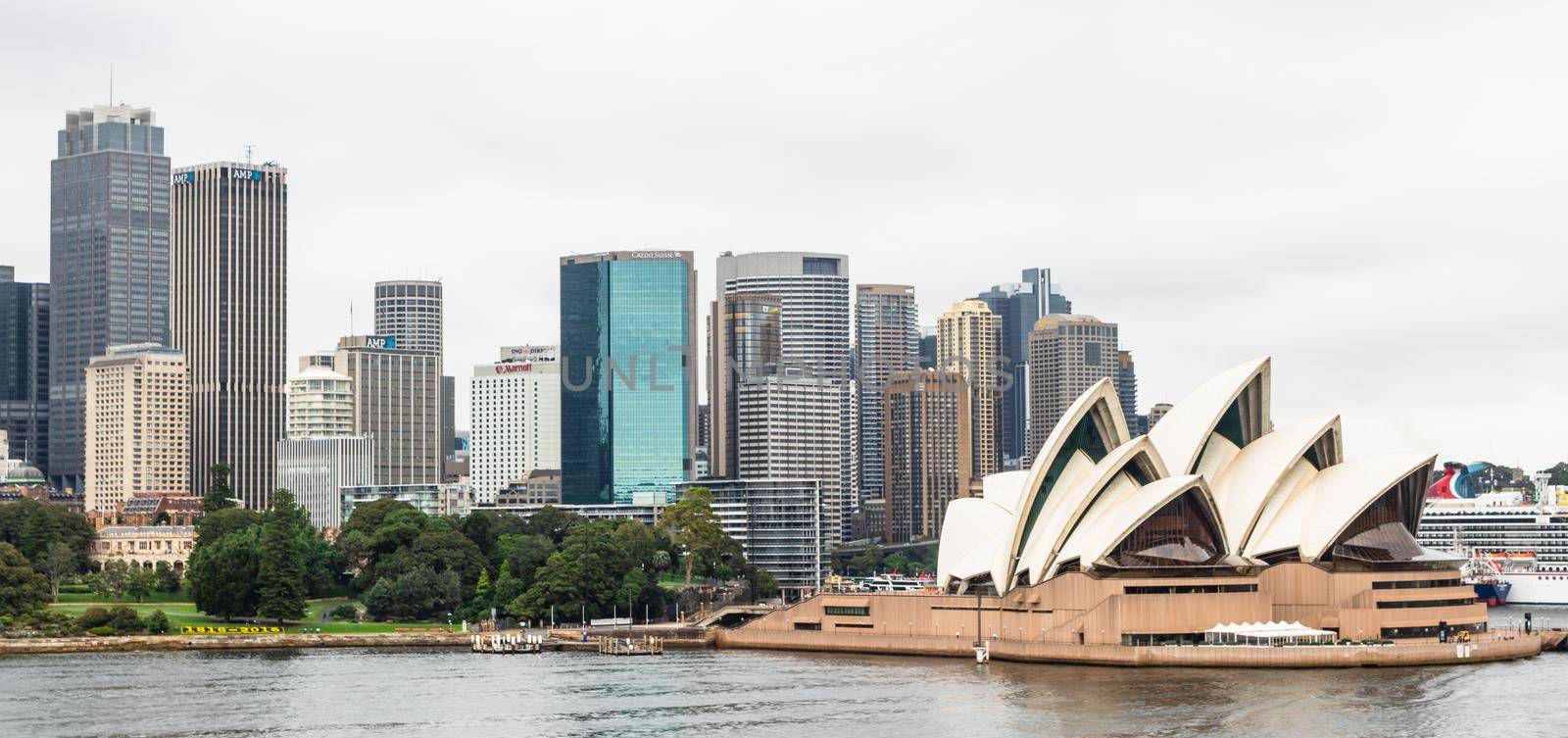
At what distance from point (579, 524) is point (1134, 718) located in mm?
92214

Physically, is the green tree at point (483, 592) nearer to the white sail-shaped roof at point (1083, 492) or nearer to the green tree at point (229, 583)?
Result: the green tree at point (229, 583)

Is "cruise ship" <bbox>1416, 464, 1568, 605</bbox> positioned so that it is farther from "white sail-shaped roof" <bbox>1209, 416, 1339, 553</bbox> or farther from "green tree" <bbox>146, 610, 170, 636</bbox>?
"green tree" <bbox>146, 610, 170, 636</bbox>

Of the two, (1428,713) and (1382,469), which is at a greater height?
(1382,469)

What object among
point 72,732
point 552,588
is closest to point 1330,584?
point 552,588

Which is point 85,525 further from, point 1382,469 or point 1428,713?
point 1428,713

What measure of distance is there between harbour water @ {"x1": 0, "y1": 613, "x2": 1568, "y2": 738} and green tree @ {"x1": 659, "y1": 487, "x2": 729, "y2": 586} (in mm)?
52173

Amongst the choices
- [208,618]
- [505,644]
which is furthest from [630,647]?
[208,618]

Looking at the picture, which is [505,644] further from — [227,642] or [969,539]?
[969,539]

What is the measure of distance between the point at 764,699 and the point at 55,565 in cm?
8380

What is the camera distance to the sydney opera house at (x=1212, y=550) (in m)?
106

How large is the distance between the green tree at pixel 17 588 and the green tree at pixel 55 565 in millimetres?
18009

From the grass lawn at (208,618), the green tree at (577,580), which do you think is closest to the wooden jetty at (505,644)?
the green tree at (577,580)

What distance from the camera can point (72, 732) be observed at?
263 ft

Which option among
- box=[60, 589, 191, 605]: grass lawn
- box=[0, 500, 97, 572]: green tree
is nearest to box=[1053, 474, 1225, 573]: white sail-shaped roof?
box=[60, 589, 191, 605]: grass lawn
